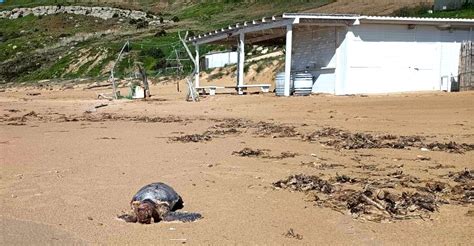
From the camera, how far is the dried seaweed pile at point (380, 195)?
5.48 m

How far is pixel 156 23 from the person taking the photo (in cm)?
9025

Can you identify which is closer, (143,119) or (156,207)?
(156,207)

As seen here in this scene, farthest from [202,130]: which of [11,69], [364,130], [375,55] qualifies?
[11,69]

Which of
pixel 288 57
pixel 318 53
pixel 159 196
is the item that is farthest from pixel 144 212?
pixel 318 53

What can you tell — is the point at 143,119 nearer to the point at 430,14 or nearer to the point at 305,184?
the point at 305,184

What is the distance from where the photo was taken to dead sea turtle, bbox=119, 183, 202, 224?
5312 mm

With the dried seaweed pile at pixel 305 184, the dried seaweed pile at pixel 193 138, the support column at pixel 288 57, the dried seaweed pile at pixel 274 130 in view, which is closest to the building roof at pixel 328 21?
the support column at pixel 288 57

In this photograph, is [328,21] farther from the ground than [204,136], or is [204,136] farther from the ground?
[328,21]

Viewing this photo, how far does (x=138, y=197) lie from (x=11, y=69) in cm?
7118

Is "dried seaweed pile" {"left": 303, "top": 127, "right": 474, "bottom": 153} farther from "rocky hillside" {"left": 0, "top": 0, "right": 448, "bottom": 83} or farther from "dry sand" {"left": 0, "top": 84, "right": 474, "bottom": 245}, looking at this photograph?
"rocky hillside" {"left": 0, "top": 0, "right": 448, "bottom": 83}

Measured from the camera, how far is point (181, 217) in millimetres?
5473

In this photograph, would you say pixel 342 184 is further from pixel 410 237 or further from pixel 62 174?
pixel 62 174

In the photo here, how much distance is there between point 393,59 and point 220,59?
23.0 metres

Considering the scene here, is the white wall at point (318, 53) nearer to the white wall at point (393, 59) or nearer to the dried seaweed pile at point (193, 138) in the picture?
the white wall at point (393, 59)
